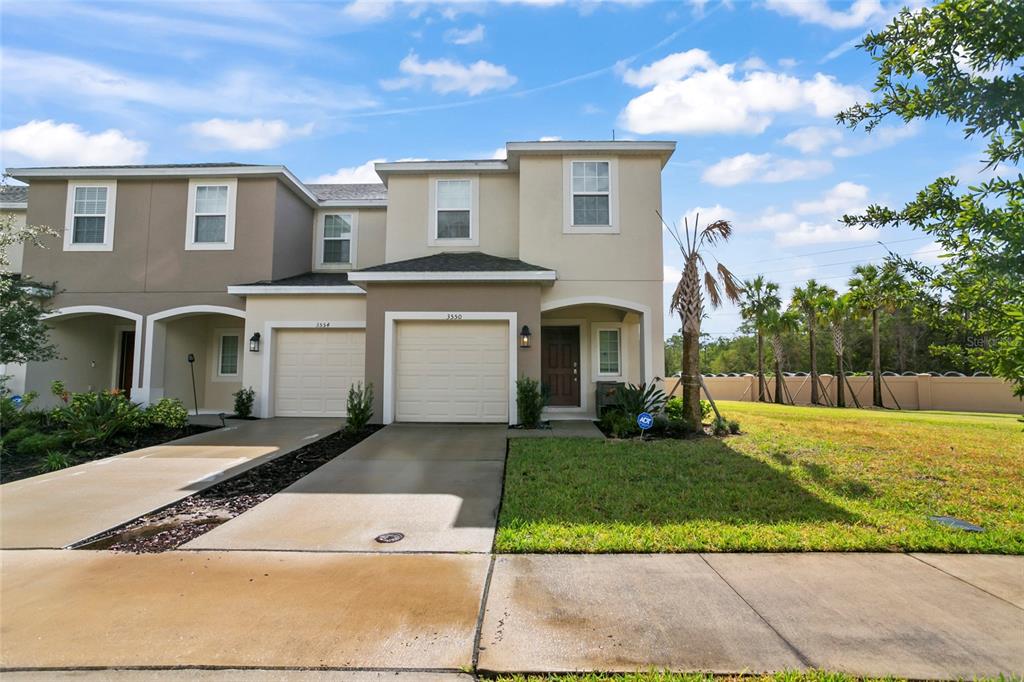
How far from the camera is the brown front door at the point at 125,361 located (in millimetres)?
14117

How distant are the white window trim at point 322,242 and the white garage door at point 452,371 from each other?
462 cm

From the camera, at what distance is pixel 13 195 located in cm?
1410

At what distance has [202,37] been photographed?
23.8 ft

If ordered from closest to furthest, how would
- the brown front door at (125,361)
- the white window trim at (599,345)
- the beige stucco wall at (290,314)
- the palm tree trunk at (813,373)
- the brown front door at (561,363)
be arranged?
the beige stucco wall at (290,314), the white window trim at (599,345), the brown front door at (561,363), the brown front door at (125,361), the palm tree trunk at (813,373)

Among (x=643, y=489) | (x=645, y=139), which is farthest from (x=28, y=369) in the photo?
(x=645, y=139)

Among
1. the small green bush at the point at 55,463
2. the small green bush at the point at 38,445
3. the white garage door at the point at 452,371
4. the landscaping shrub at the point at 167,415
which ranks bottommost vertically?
the small green bush at the point at 55,463

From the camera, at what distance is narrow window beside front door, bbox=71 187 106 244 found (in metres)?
12.6

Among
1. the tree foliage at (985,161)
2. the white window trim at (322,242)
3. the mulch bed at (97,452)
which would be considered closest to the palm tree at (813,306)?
the white window trim at (322,242)

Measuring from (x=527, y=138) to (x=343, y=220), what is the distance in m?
6.26

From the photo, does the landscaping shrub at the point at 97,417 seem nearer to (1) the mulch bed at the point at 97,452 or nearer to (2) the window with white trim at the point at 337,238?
(1) the mulch bed at the point at 97,452

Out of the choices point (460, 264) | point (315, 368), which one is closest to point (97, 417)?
point (315, 368)

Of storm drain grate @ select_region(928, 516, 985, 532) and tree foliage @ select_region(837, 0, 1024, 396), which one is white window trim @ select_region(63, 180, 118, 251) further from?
storm drain grate @ select_region(928, 516, 985, 532)

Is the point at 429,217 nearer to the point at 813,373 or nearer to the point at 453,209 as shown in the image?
the point at 453,209

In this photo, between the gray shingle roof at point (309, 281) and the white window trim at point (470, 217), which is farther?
the white window trim at point (470, 217)
